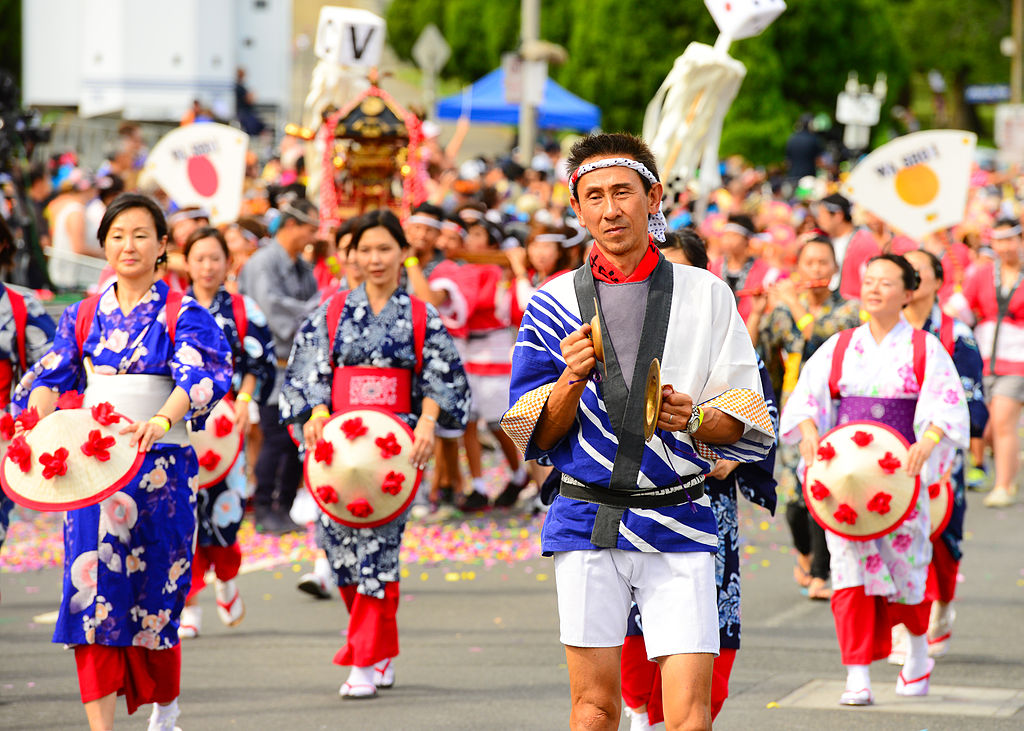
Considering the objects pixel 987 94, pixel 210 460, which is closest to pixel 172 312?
pixel 210 460

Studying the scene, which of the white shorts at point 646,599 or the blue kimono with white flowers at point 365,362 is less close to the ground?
the blue kimono with white flowers at point 365,362

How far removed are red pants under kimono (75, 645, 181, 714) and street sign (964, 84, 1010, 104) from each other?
164 feet

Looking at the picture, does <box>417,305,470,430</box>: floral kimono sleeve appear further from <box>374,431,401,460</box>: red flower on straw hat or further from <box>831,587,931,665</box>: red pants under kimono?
<box>831,587,931,665</box>: red pants under kimono

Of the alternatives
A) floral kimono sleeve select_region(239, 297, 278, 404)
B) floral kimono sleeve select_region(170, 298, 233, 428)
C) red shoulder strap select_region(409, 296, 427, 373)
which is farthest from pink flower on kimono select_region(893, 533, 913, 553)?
floral kimono sleeve select_region(239, 297, 278, 404)

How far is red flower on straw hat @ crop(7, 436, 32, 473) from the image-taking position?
16.6 ft

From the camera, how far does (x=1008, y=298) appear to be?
10945 mm

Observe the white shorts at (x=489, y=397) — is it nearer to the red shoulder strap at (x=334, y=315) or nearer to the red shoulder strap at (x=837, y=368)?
the red shoulder strap at (x=334, y=315)

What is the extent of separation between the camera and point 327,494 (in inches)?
244

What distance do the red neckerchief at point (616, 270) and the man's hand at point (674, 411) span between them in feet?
1.30

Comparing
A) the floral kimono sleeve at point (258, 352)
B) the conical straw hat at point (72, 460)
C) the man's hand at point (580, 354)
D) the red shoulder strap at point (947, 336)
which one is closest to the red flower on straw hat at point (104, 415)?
the conical straw hat at point (72, 460)

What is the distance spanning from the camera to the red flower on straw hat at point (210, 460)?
277 inches

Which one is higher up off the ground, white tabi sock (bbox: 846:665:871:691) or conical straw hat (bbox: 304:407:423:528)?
conical straw hat (bbox: 304:407:423:528)

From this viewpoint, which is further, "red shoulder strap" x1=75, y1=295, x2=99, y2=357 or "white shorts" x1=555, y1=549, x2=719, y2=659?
"red shoulder strap" x1=75, y1=295, x2=99, y2=357

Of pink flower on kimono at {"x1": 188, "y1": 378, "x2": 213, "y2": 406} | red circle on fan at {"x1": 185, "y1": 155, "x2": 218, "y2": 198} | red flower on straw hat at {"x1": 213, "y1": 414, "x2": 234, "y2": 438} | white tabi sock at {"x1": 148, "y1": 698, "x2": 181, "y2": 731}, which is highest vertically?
red circle on fan at {"x1": 185, "y1": 155, "x2": 218, "y2": 198}
